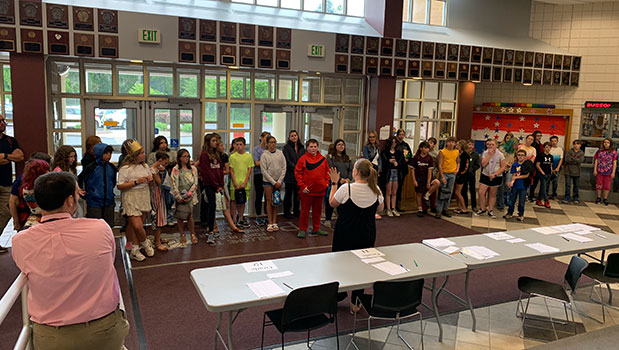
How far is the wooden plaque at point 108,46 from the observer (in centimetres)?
756

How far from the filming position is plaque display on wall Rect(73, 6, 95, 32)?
7.36 meters

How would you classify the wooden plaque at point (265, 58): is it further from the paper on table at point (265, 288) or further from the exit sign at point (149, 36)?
the paper on table at point (265, 288)

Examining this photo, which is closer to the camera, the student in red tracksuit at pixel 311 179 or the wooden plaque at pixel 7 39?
the wooden plaque at pixel 7 39

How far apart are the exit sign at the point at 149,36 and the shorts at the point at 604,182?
10.6 m

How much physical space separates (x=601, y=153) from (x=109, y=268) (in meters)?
12.2

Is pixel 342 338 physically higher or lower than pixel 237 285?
lower

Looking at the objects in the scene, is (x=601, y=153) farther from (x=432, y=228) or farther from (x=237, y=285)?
(x=237, y=285)

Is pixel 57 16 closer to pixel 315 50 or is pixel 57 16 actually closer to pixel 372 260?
pixel 315 50

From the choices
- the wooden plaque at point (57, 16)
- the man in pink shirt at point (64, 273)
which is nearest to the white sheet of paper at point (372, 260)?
the man in pink shirt at point (64, 273)

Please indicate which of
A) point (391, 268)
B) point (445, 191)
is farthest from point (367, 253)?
point (445, 191)

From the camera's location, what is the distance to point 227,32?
8.36 m

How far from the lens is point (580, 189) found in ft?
39.8

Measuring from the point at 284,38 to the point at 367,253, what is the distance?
5419mm

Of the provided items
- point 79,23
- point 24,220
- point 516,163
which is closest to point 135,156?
point 24,220
